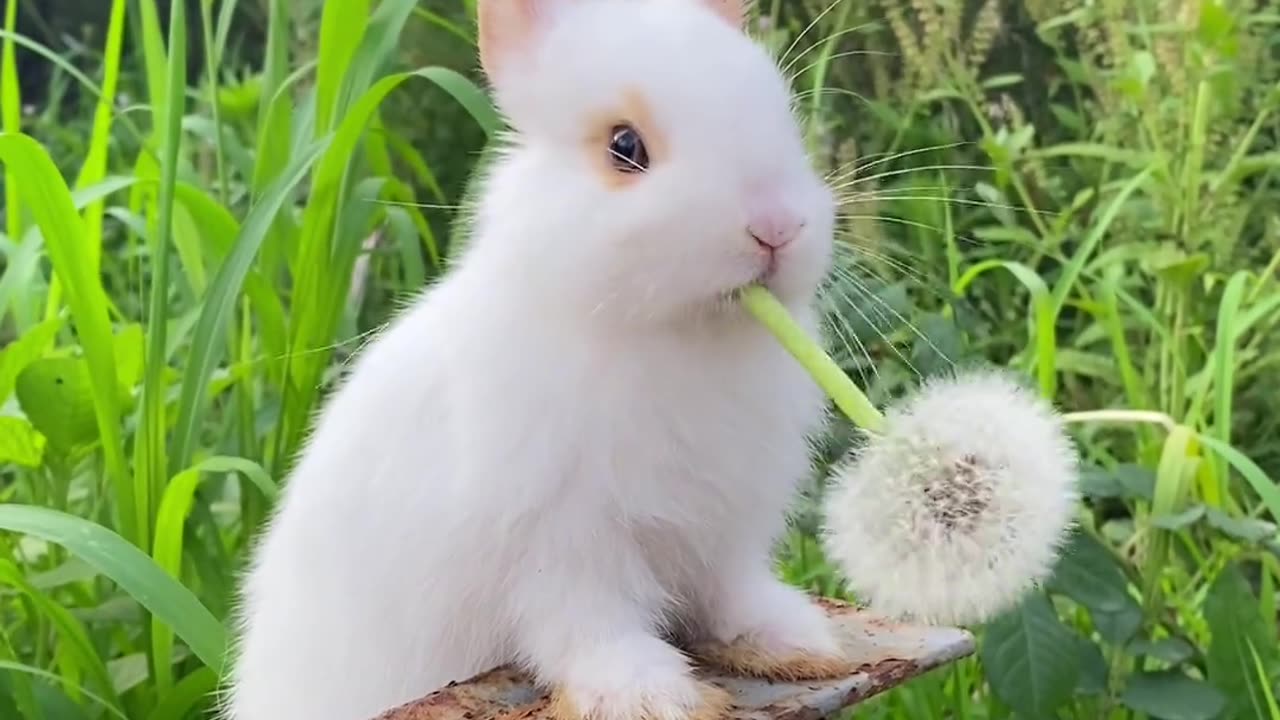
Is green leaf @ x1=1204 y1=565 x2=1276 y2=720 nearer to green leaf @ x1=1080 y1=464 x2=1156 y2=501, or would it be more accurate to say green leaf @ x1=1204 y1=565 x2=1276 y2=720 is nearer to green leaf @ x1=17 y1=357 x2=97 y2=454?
green leaf @ x1=1080 y1=464 x2=1156 y2=501

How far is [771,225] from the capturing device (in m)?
0.61

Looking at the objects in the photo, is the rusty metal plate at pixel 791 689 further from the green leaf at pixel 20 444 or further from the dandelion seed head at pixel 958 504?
the green leaf at pixel 20 444

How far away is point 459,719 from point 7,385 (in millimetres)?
666

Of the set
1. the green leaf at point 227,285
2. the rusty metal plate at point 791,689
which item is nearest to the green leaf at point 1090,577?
the rusty metal plate at point 791,689

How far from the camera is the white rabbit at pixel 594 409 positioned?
2.06 feet

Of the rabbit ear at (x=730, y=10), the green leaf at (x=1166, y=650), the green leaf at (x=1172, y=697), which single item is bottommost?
the green leaf at (x=1172, y=697)

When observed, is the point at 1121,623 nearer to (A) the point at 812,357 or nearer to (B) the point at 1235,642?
(B) the point at 1235,642

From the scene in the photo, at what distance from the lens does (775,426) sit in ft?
2.31

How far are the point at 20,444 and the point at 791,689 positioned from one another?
26.9 inches

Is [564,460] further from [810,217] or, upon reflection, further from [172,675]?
[172,675]

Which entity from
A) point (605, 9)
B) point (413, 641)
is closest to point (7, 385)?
point (413, 641)

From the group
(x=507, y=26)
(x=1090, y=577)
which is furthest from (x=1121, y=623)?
(x=507, y=26)

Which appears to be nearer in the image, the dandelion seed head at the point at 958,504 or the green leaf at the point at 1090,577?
the dandelion seed head at the point at 958,504

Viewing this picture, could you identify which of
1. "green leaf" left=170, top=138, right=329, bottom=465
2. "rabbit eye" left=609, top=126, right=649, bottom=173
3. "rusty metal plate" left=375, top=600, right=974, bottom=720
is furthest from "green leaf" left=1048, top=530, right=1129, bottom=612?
"green leaf" left=170, top=138, right=329, bottom=465
